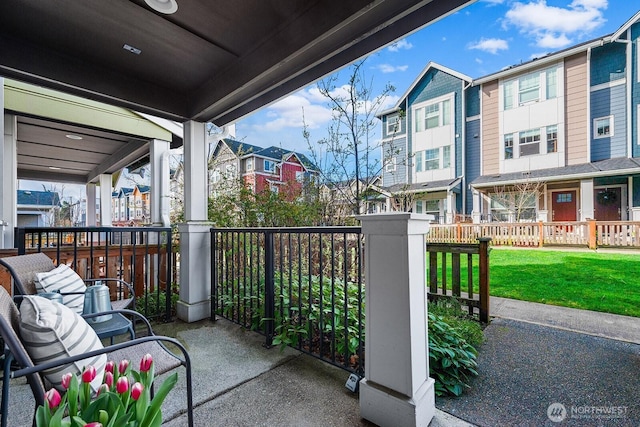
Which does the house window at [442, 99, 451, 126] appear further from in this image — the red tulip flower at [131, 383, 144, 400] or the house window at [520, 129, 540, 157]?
the red tulip flower at [131, 383, 144, 400]

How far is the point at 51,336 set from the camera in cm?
108

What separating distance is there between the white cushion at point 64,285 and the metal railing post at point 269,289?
1.30 meters

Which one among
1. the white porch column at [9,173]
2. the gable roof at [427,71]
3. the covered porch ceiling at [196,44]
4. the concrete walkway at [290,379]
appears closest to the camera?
the concrete walkway at [290,379]

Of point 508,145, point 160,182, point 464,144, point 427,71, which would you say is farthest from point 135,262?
point 427,71

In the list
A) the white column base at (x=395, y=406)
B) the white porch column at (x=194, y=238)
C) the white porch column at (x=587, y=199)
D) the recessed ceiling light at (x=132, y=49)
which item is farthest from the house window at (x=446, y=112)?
the white column base at (x=395, y=406)

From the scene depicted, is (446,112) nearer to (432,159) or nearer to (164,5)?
(432,159)

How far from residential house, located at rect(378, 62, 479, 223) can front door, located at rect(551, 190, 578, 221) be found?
2.57 meters

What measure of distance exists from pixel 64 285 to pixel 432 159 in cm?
1223

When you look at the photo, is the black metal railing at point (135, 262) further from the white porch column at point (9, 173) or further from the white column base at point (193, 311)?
the white porch column at point (9, 173)

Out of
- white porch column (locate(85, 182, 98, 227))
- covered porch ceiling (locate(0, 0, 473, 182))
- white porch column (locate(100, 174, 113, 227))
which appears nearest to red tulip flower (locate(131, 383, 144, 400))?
covered porch ceiling (locate(0, 0, 473, 182))

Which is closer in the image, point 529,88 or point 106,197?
point 106,197

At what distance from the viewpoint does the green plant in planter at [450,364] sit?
1.88 meters

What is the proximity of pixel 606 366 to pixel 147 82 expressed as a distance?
4590mm

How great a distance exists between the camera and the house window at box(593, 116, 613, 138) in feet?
29.5
